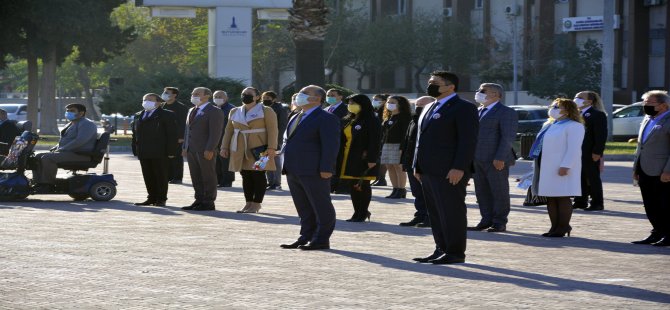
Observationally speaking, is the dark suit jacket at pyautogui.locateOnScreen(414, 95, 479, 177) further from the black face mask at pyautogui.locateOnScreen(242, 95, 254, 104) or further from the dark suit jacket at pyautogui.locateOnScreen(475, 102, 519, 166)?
the black face mask at pyautogui.locateOnScreen(242, 95, 254, 104)

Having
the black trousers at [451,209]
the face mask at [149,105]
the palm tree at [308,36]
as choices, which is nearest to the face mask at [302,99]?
the black trousers at [451,209]

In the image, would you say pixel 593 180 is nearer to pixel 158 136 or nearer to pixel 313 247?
pixel 158 136

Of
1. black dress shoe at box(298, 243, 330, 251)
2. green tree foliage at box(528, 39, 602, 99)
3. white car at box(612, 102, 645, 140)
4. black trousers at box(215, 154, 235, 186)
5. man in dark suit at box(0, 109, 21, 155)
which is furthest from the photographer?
green tree foliage at box(528, 39, 602, 99)

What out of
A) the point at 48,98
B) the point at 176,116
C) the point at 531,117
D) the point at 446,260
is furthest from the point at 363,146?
the point at 48,98

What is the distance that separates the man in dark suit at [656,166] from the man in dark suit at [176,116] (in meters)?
8.17

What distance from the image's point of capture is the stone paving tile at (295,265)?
10250mm

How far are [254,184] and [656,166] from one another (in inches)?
244

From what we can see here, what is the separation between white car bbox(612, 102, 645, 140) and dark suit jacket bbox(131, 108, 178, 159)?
30.2 metres

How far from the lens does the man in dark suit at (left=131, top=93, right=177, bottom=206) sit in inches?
794

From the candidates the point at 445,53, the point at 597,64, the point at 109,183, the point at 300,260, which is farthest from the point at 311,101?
the point at 445,53

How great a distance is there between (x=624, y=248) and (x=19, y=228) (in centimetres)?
684

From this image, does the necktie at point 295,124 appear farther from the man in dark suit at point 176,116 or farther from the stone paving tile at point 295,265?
the man in dark suit at point 176,116

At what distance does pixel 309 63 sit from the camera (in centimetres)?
3547

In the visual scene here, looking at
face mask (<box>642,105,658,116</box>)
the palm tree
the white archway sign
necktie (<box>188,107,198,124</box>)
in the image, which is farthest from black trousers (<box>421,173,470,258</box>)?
the white archway sign
